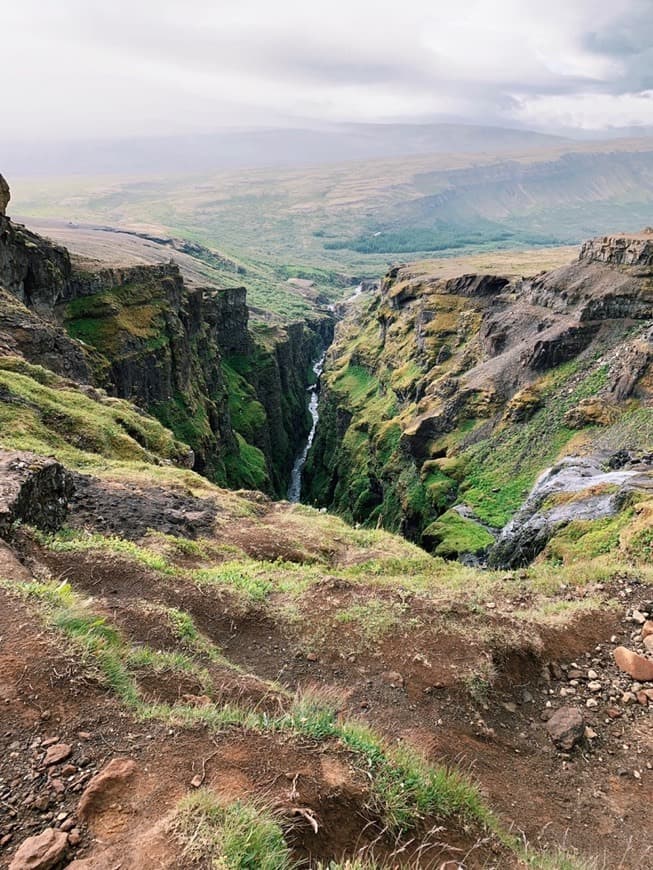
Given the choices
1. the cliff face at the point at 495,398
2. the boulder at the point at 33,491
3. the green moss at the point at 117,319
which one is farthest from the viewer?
the green moss at the point at 117,319

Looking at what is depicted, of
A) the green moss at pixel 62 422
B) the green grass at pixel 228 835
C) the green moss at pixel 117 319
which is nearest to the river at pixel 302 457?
the green moss at pixel 117 319

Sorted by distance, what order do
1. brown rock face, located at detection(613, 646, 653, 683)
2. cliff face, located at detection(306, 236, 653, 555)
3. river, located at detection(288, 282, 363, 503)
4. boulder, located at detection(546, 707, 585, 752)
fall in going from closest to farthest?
boulder, located at detection(546, 707, 585, 752), brown rock face, located at detection(613, 646, 653, 683), cliff face, located at detection(306, 236, 653, 555), river, located at detection(288, 282, 363, 503)

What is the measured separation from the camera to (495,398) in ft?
165

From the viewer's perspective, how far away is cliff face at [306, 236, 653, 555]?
39438mm

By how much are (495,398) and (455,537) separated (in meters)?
18.6

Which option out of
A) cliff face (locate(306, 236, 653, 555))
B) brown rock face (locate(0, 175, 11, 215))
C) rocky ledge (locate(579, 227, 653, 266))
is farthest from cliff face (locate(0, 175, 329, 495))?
rocky ledge (locate(579, 227, 653, 266))

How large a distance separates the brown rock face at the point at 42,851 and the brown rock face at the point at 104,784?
285mm

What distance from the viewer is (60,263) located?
156 ft

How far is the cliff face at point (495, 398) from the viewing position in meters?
39.4

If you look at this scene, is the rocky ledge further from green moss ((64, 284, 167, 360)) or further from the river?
the river

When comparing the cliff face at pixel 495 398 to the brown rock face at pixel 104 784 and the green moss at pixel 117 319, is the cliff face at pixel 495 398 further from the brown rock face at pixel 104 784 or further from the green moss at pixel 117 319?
the brown rock face at pixel 104 784

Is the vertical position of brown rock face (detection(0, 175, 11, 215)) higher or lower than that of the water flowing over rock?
higher

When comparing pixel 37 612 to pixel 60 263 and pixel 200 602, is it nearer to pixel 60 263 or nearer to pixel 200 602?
pixel 200 602

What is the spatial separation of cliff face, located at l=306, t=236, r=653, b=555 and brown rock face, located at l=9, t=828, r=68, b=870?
1269 inches
